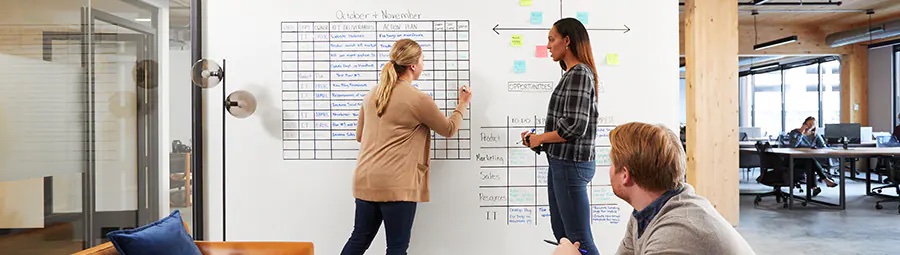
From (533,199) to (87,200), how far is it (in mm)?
2290

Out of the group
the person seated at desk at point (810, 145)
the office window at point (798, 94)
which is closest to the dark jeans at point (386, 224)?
the person seated at desk at point (810, 145)

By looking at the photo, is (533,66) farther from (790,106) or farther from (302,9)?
(790,106)

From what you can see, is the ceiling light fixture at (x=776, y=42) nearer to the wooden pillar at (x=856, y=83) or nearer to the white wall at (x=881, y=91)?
the wooden pillar at (x=856, y=83)

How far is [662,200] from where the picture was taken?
58.8 inches

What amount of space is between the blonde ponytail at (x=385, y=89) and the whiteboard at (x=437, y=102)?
57 cm

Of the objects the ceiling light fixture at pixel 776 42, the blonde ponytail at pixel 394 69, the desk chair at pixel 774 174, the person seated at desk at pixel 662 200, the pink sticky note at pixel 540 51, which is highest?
the ceiling light fixture at pixel 776 42

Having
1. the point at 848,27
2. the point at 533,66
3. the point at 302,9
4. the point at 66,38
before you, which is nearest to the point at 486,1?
the point at 533,66

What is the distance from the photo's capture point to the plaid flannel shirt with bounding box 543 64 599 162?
2.64 metres

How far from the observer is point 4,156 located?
2.50 m

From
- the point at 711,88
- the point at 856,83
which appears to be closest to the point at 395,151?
the point at 711,88

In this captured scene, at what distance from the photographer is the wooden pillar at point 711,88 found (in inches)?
201

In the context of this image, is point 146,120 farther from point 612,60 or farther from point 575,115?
point 612,60

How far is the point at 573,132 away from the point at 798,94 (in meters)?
14.1

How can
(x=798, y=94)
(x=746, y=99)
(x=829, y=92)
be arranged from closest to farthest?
(x=829, y=92)
(x=798, y=94)
(x=746, y=99)
